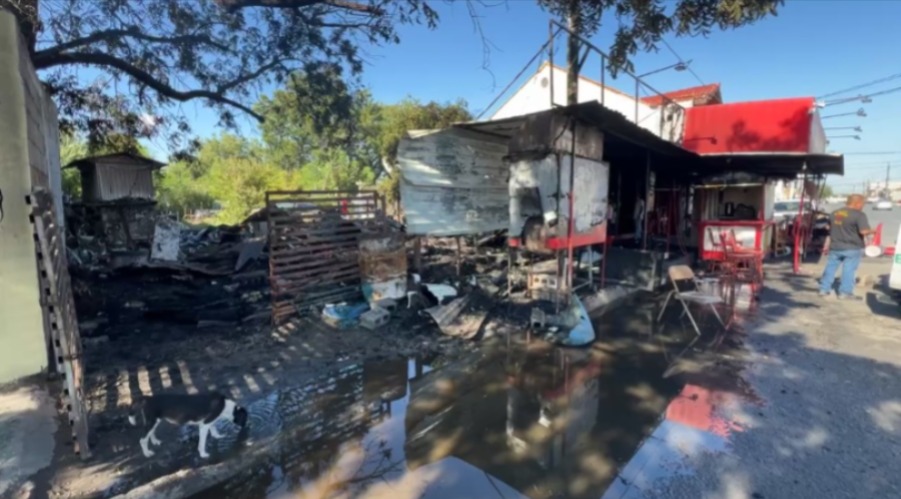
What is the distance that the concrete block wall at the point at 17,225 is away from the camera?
4086mm

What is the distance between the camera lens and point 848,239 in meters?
8.06

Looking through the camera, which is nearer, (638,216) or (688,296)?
(688,296)

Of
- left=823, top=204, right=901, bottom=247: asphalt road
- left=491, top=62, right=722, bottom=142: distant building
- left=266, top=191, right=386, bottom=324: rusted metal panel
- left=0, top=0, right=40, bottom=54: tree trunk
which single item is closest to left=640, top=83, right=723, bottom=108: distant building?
left=491, top=62, right=722, bottom=142: distant building

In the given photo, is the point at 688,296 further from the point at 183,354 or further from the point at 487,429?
the point at 183,354

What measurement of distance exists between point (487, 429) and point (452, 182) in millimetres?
4737

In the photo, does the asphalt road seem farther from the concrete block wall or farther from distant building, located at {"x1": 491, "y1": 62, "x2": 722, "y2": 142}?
the concrete block wall

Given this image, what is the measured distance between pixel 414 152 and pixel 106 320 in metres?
5.97

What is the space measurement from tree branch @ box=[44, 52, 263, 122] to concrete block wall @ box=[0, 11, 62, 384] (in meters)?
3.55

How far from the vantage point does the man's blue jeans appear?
8227 millimetres

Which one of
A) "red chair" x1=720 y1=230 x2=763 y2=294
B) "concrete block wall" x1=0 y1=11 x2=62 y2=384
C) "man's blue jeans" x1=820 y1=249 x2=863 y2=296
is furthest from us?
"red chair" x1=720 y1=230 x2=763 y2=294

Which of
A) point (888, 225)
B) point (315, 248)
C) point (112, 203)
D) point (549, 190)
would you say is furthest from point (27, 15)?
point (888, 225)

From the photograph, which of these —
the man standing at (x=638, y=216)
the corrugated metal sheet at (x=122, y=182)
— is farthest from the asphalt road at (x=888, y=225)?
the corrugated metal sheet at (x=122, y=182)

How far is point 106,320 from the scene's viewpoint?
7.56 metres

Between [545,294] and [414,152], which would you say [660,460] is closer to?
[545,294]
